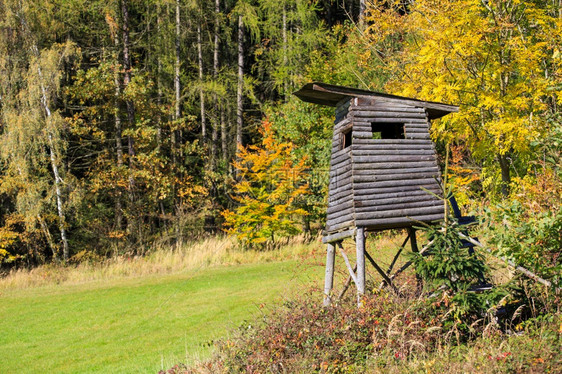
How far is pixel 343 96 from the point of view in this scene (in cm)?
898

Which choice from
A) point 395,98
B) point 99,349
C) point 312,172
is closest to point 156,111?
point 312,172

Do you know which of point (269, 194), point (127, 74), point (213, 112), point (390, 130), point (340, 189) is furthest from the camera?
point (213, 112)

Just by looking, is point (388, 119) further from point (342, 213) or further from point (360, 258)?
point (360, 258)

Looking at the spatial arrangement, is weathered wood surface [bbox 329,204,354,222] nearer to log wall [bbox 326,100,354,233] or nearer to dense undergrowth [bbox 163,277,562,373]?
log wall [bbox 326,100,354,233]

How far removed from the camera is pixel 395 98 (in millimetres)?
9133

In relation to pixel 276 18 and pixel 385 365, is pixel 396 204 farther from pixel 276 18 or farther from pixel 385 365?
pixel 276 18

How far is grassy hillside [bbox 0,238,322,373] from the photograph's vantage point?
9844 mm

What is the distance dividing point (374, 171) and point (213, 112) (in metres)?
19.4

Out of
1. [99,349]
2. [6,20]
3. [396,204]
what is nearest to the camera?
[396,204]

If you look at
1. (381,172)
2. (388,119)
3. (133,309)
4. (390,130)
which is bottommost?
(133,309)

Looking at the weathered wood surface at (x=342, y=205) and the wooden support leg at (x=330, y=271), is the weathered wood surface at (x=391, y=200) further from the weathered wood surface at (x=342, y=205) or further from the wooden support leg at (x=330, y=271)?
the wooden support leg at (x=330, y=271)

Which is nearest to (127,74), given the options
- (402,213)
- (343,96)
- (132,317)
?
(132,317)

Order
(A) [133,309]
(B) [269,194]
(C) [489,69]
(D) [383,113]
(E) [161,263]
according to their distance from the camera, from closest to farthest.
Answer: (D) [383,113] < (C) [489,69] < (A) [133,309] < (E) [161,263] < (B) [269,194]

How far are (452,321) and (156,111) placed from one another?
20142 mm
